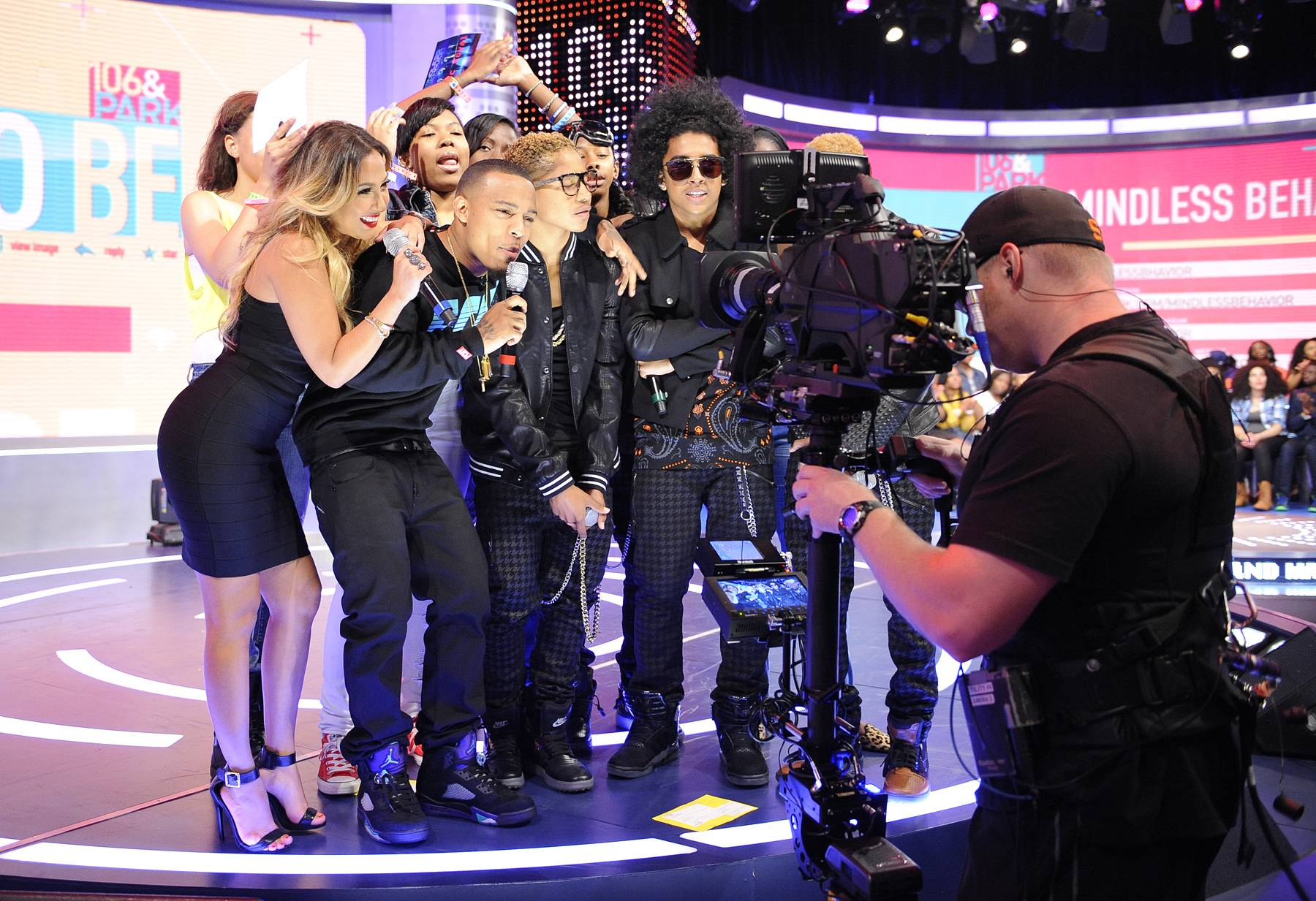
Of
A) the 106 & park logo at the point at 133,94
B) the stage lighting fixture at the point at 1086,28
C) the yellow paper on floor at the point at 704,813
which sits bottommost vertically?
the yellow paper on floor at the point at 704,813

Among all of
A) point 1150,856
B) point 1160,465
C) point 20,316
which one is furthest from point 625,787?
point 20,316

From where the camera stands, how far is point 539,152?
3342 millimetres

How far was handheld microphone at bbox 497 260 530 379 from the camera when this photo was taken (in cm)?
310

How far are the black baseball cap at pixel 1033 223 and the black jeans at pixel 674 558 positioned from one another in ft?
5.49

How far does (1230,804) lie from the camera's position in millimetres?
1707

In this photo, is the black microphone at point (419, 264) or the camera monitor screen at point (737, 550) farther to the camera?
the camera monitor screen at point (737, 550)

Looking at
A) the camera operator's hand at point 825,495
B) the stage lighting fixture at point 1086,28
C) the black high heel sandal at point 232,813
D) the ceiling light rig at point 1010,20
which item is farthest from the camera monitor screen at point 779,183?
the stage lighting fixture at point 1086,28

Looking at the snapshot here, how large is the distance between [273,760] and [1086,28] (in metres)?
11.7

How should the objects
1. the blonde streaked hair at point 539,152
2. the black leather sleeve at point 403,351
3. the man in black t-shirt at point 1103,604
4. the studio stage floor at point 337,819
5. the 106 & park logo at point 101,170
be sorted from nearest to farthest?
1. the man in black t-shirt at point 1103,604
2. the studio stage floor at point 337,819
3. the black leather sleeve at point 403,351
4. the blonde streaked hair at point 539,152
5. the 106 & park logo at point 101,170

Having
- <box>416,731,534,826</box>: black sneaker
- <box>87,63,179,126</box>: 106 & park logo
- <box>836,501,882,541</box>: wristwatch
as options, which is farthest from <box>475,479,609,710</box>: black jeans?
<box>87,63,179,126</box>: 106 & park logo

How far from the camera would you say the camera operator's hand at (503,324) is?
2.97 metres

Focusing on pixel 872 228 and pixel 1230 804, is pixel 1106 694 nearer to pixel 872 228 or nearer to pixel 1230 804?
pixel 1230 804

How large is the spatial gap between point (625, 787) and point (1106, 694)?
73.7 inches

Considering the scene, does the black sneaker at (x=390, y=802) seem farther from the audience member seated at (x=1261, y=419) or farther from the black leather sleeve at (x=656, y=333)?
the audience member seated at (x=1261, y=419)
